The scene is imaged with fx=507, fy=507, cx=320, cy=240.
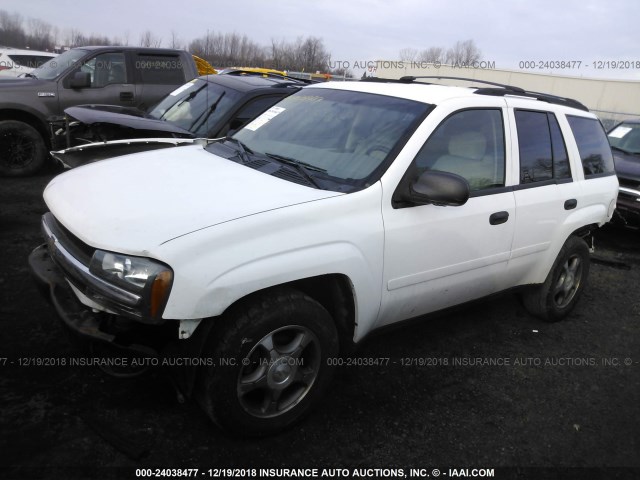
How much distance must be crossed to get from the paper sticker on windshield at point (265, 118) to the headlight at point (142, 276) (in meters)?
1.70

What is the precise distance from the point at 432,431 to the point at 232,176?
5.91ft

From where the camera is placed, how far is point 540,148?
3693 millimetres

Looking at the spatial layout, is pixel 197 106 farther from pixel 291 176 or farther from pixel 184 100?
pixel 291 176

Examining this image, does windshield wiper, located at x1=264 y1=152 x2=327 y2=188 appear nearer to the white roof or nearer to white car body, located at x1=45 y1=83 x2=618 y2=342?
white car body, located at x1=45 y1=83 x2=618 y2=342

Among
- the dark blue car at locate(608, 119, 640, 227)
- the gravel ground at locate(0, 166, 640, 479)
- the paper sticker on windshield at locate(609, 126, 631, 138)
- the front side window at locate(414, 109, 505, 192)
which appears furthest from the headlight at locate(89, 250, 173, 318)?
the paper sticker on windshield at locate(609, 126, 631, 138)

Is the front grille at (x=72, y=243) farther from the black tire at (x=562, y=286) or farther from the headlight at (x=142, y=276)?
the black tire at (x=562, y=286)

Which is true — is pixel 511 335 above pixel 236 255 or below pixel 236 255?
below

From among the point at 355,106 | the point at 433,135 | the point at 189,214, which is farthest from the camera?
the point at 355,106

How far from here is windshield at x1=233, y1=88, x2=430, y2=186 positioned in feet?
9.44

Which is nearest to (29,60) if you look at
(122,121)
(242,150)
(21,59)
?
(21,59)

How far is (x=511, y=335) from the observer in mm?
4074

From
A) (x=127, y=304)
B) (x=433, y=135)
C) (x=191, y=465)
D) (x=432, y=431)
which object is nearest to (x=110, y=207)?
(x=127, y=304)

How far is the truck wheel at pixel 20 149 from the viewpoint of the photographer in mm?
7055

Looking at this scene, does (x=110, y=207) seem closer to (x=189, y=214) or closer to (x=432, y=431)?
(x=189, y=214)
